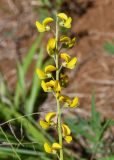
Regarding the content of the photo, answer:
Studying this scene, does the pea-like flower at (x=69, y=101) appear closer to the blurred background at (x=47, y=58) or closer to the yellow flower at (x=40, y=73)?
the yellow flower at (x=40, y=73)

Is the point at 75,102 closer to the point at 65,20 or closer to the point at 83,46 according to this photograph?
the point at 65,20

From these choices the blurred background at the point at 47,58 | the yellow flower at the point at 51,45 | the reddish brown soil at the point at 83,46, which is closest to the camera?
the yellow flower at the point at 51,45

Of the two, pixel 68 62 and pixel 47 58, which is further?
pixel 47 58

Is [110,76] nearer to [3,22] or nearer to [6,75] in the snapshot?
[6,75]

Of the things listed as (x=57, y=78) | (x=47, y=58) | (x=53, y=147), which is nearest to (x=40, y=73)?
(x=57, y=78)

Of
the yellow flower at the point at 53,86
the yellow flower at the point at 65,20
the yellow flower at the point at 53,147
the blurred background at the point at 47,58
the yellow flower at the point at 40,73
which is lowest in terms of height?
the blurred background at the point at 47,58

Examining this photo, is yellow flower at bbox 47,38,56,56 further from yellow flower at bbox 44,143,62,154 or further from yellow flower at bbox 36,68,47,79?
yellow flower at bbox 44,143,62,154

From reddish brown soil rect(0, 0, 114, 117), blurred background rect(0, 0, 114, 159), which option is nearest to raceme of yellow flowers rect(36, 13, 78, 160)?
blurred background rect(0, 0, 114, 159)

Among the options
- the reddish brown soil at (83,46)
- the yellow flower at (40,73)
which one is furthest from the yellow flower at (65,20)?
the reddish brown soil at (83,46)
